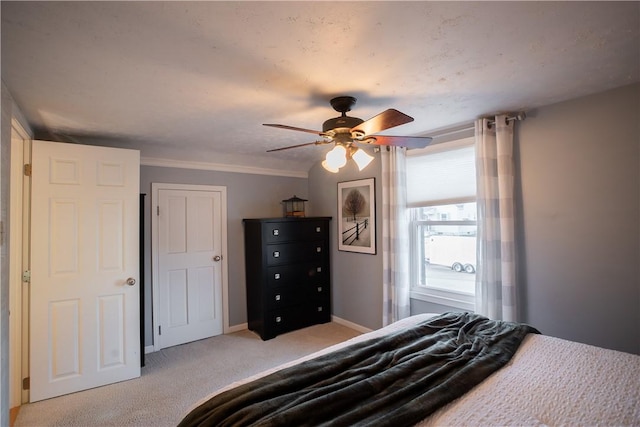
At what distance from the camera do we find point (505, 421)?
3.85 feet

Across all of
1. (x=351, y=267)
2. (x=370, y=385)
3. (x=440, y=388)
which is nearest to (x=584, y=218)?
(x=440, y=388)

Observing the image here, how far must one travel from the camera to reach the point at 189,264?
377cm

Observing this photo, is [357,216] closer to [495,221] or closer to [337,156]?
[495,221]

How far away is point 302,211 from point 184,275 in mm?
1705

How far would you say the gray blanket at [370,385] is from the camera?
117 centimetres

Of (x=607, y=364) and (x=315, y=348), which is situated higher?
(x=607, y=364)

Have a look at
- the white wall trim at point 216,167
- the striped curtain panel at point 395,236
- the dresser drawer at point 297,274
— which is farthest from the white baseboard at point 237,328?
the white wall trim at point 216,167

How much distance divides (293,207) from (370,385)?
324 centimetres

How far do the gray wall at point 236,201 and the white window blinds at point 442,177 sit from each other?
1.91 m

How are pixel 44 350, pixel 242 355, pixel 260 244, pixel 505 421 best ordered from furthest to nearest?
pixel 260 244, pixel 242 355, pixel 44 350, pixel 505 421

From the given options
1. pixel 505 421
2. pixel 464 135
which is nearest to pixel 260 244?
pixel 464 135

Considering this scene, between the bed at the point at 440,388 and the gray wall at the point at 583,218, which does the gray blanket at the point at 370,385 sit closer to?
the bed at the point at 440,388

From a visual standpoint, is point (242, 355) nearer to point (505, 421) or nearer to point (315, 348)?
point (315, 348)

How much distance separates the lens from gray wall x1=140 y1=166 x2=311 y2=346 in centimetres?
351
